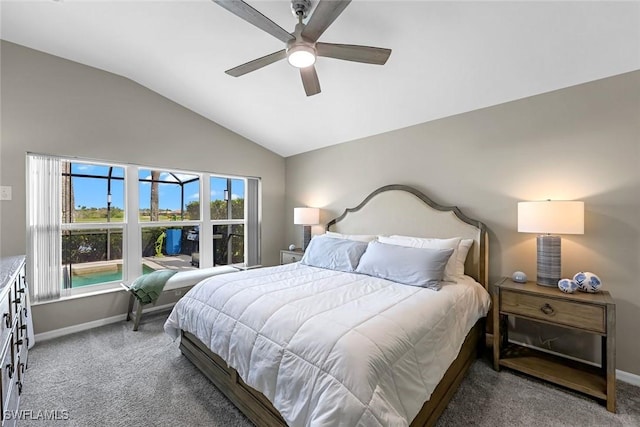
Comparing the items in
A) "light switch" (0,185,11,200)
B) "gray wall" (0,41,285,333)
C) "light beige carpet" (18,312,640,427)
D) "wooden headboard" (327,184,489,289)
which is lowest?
"light beige carpet" (18,312,640,427)

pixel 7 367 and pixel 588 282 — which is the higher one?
pixel 588 282

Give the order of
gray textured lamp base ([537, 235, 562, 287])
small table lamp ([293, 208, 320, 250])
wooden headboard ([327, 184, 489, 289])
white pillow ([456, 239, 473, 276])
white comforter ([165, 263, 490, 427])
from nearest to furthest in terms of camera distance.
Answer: white comforter ([165, 263, 490, 427])
gray textured lamp base ([537, 235, 562, 287])
white pillow ([456, 239, 473, 276])
wooden headboard ([327, 184, 489, 289])
small table lamp ([293, 208, 320, 250])

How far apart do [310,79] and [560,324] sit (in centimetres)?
258

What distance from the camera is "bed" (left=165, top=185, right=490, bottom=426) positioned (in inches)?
48.1

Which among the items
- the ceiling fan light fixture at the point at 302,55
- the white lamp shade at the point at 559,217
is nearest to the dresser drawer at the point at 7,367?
the ceiling fan light fixture at the point at 302,55

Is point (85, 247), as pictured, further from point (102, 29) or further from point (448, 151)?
point (448, 151)

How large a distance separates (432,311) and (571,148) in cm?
196

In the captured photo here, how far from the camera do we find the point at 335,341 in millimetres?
1324

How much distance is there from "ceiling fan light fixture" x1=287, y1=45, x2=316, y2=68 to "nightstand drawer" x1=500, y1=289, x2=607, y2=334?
2.32m

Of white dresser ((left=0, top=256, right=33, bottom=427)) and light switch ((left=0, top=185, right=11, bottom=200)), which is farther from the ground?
light switch ((left=0, top=185, right=11, bottom=200))

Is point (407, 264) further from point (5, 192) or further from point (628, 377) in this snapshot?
point (5, 192)

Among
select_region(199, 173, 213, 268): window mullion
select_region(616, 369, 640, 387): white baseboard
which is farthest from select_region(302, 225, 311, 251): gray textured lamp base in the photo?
select_region(616, 369, 640, 387): white baseboard

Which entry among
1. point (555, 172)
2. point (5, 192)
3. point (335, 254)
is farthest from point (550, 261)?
point (5, 192)

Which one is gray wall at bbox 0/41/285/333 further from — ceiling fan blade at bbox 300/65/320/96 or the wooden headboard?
ceiling fan blade at bbox 300/65/320/96
